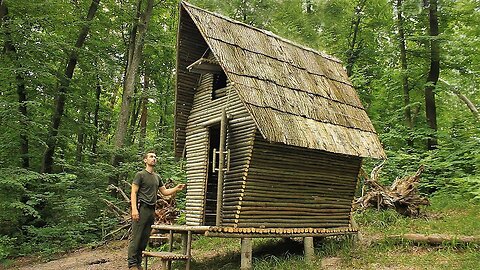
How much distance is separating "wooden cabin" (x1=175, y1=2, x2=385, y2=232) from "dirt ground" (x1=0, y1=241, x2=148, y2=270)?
3260 mm

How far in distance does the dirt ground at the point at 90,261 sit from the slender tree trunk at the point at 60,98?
14.8ft

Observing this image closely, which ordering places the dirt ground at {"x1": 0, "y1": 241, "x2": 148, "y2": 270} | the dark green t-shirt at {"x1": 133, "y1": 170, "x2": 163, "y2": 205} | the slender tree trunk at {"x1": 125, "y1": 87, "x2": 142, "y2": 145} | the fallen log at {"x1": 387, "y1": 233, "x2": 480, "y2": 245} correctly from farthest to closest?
the slender tree trunk at {"x1": 125, "y1": 87, "x2": 142, "y2": 145} → the dirt ground at {"x1": 0, "y1": 241, "x2": 148, "y2": 270} → the fallen log at {"x1": 387, "y1": 233, "x2": 480, "y2": 245} → the dark green t-shirt at {"x1": 133, "y1": 170, "x2": 163, "y2": 205}

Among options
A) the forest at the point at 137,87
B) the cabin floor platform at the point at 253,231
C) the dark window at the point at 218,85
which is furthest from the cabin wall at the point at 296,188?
the forest at the point at 137,87

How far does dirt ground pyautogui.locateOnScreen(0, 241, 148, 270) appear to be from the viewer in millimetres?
11773

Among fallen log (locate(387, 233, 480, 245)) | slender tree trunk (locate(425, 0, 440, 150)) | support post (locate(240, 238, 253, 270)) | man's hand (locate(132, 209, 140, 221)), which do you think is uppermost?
slender tree trunk (locate(425, 0, 440, 150))

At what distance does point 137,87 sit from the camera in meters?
24.1

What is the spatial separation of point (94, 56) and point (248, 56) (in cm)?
1106

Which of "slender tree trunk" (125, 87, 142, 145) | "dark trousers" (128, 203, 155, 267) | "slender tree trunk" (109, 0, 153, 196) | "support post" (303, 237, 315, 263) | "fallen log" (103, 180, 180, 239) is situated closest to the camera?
"dark trousers" (128, 203, 155, 267)

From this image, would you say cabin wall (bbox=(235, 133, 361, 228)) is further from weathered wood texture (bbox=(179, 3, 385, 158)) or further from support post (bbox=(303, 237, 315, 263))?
weathered wood texture (bbox=(179, 3, 385, 158))

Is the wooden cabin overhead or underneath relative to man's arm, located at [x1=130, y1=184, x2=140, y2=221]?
overhead

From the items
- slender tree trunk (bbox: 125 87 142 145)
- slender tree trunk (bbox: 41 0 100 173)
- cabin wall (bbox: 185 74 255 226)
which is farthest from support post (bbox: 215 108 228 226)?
slender tree trunk (bbox: 125 87 142 145)

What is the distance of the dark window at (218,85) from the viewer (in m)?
10.3

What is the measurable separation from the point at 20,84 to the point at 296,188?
38.5ft

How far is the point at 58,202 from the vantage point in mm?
14672
